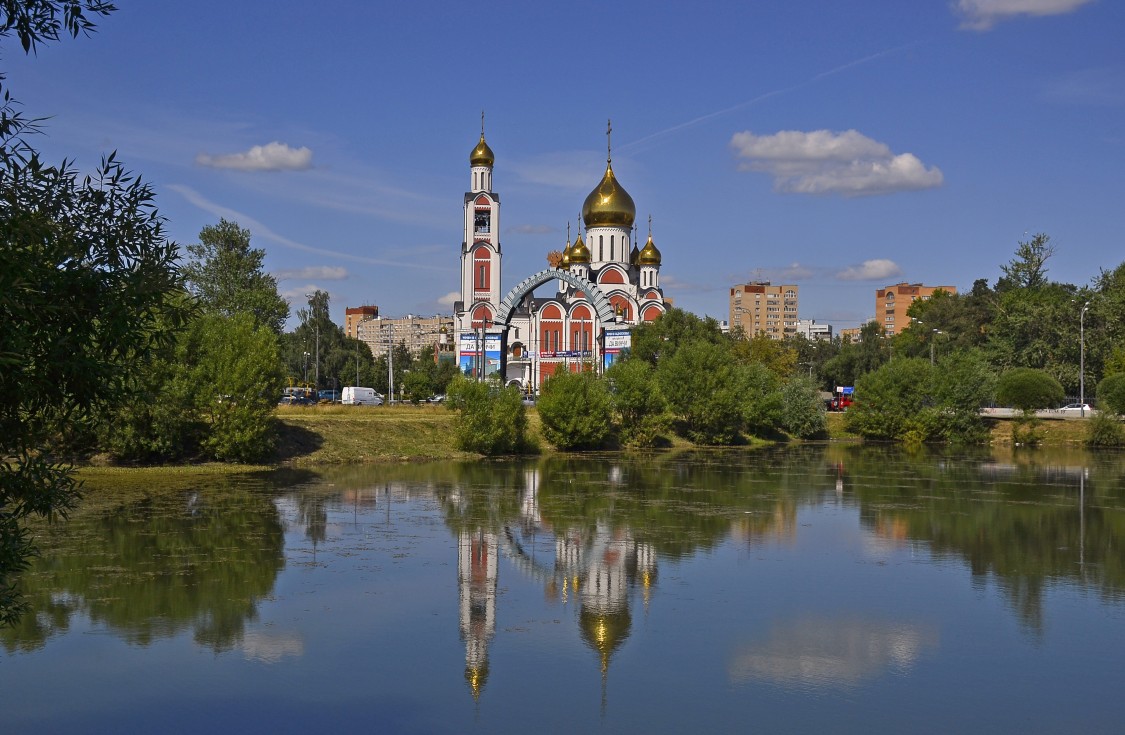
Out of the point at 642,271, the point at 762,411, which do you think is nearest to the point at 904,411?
the point at 762,411

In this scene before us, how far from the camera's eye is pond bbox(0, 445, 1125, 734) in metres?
11.0

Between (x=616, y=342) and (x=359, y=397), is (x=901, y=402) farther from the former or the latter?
(x=359, y=397)

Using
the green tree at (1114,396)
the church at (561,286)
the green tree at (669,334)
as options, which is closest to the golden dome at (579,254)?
the church at (561,286)

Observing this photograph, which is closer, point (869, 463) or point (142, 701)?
point (142, 701)

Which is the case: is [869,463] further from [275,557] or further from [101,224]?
[101,224]

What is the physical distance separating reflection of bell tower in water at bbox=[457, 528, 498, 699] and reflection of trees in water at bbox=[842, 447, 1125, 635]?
7176 millimetres

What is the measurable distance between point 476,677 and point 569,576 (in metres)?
5.64

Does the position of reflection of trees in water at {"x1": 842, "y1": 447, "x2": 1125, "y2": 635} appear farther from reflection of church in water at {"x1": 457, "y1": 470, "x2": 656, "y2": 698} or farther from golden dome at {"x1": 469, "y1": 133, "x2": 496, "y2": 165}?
golden dome at {"x1": 469, "y1": 133, "x2": 496, "y2": 165}

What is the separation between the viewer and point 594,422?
140 feet

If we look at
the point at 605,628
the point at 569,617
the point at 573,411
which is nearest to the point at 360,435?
the point at 573,411

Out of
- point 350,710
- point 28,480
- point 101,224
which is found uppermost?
point 101,224

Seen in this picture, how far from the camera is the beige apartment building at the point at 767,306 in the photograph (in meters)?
188

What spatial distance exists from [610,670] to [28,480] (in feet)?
23.7

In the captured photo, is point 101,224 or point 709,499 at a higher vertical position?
point 101,224
